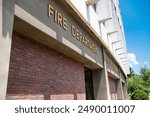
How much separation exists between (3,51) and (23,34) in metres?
1.50

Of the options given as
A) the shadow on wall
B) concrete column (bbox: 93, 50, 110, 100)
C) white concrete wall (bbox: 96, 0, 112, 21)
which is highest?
white concrete wall (bbox: 96, 0, 112, 21)

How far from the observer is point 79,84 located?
754 cm

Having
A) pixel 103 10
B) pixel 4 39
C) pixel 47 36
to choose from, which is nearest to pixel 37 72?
pixel 47 36

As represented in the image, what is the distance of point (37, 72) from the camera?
4531 mm

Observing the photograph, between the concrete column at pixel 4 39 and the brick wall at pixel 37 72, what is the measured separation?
0.87 m

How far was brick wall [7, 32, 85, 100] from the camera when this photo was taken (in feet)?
12.4

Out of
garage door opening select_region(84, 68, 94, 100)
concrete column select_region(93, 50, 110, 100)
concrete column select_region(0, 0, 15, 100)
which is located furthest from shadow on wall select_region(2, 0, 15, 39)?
concrete column select_region(93, 50, 110, 100)

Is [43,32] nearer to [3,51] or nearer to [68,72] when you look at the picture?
[3,51]

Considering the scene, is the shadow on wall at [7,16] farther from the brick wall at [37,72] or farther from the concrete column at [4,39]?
the brick wall at [37,72]

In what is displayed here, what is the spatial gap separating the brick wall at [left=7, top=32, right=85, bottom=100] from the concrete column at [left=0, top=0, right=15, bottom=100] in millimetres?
873

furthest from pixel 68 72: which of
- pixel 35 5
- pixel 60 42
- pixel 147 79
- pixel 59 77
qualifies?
pixel 147 79

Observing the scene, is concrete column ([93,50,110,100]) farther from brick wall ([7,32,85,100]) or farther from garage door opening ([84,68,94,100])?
brick wall ([7,32,85,100])

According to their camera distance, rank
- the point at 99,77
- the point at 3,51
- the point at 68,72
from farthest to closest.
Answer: the point at 99,77
the point at 68,72
the point at 3,51

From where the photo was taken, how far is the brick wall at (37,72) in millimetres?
3785
